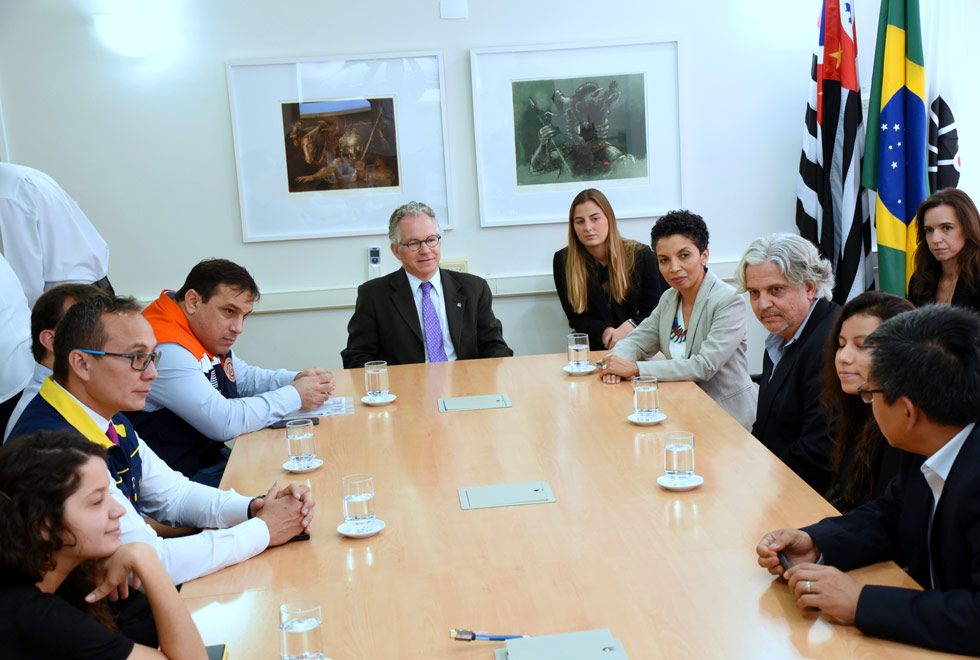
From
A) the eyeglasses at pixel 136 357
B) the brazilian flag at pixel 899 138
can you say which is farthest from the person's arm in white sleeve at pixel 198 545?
the brazilian flag at pixel 899 138

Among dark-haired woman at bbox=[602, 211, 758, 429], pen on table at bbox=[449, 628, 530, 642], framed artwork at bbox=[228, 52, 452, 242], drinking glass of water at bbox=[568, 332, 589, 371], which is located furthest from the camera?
framed artwork at bbox=[228, 52, 452, 242]

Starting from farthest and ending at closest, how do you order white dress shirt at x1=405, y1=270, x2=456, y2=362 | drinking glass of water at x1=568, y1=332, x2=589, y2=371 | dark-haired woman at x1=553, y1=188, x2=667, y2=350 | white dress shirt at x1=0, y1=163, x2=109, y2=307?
dark-haired woman at x1=553, y1=188, x2=667, y2=350, white dress shirt at x1=405, y1=270, x2=456, y2=362, white dress shirt at x1=0, y1=163, x2=109, y2=307, drinking glass of water at x1=568, y1=332, x2=589, y2=371

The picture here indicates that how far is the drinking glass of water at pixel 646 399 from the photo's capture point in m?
2.96

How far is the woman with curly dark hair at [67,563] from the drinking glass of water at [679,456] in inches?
50.2

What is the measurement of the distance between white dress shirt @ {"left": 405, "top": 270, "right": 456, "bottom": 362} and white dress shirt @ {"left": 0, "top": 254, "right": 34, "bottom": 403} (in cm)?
171

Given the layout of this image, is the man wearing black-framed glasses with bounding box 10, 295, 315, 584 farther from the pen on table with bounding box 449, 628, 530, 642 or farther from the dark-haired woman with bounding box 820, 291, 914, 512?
the dark-haired woman with bounding box 820, 291, 914, 512

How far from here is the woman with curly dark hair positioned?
58.2 inches

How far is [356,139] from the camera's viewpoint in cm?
538

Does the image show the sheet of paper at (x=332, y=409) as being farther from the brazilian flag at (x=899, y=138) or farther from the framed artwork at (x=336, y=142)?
the brazilian flag at (x=899, y=138)

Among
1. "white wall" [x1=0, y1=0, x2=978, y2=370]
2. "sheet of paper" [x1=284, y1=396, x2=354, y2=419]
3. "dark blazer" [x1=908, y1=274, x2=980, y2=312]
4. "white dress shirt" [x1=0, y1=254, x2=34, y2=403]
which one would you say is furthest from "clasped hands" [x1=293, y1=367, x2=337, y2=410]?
"dark blazer" [x1=908, y1=274, x2=980, y2=312]

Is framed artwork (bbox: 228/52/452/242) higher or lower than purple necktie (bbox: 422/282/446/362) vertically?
higher

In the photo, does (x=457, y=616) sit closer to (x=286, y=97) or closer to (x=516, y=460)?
(x=516, y=460)

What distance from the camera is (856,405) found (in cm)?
250

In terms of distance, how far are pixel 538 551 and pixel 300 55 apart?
13.4 ft
